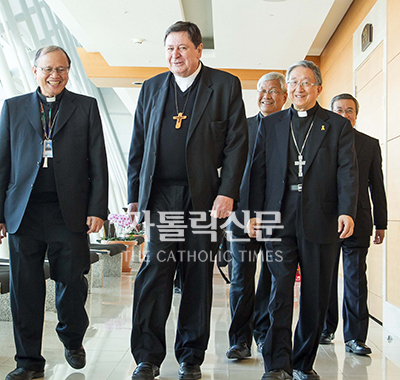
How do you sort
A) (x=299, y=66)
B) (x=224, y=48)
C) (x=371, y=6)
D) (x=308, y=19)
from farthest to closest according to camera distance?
(x=224, y=48), (x=308, y=19), (x=371, y=6), (x=299, y=66)

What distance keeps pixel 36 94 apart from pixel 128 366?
166 cm

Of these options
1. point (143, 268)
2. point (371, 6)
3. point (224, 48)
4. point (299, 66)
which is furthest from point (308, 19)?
point (143, 268)

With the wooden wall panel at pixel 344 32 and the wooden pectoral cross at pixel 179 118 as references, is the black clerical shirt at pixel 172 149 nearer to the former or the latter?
the wooden pectoral cross at pixel 179 118

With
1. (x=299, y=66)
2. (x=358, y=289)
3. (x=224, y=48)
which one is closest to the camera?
(x=299, y=66)

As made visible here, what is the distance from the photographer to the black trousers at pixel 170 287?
2.52 meters

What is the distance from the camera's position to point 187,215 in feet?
8.42

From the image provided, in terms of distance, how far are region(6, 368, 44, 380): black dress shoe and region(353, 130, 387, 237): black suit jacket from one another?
→ 7.52 ft

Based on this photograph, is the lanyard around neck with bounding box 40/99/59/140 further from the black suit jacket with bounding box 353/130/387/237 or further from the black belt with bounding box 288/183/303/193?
the black suit jacket with bounding box 353/130/387/237

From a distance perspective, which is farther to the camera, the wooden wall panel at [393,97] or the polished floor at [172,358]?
the wooden wall panel at [393,97]

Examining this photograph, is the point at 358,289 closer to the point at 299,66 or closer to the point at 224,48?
the point at 299,66

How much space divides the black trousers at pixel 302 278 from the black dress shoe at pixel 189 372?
1.20ft

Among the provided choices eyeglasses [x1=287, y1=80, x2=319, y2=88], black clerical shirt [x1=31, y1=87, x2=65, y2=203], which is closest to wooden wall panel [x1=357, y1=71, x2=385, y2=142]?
eyeglasses [x1=287, y1=80, x2=319, y2=88]

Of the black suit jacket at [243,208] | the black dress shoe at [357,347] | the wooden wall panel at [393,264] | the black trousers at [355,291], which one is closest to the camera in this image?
the black suit jacket at [243,208]

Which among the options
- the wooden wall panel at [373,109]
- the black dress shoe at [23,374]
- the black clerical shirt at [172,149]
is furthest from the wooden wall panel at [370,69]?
the black dress shoe at [23,374]
